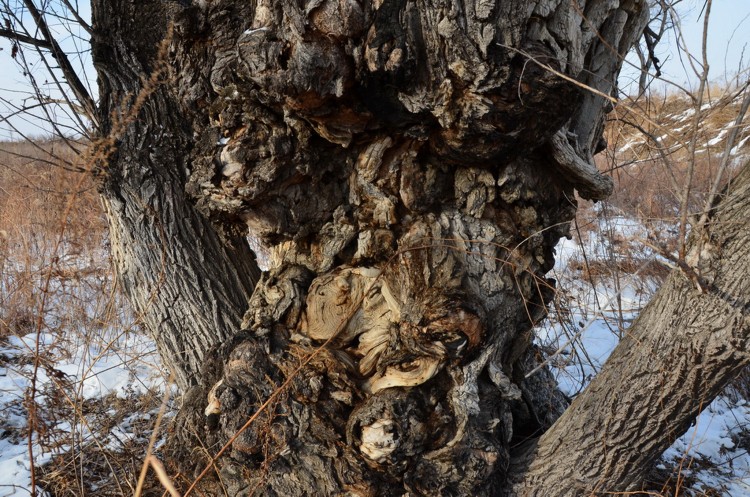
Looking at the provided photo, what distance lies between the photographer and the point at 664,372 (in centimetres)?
156

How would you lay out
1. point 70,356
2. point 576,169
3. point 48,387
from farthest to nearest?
point 48,387 < point 70,356 < point 576,169

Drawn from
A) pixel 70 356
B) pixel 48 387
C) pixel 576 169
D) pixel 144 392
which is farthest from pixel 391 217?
pixel 48 387

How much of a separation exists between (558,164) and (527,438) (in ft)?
4.03

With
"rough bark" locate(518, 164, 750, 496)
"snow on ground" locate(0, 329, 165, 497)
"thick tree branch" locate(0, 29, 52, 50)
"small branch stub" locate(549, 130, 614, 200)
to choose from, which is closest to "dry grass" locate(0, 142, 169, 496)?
"snow on ground" locate(0, 329, 165, 497)

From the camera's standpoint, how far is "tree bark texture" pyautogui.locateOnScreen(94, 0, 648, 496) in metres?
1.58

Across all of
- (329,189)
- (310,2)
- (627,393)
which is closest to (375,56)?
(310,2)

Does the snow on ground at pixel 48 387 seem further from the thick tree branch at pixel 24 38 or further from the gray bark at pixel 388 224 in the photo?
the thick tree branch at pixel 24 38

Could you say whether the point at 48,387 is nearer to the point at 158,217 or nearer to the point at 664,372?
the point at 158,217

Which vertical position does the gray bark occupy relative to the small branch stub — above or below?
below

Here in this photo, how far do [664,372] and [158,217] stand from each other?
2.20 metres

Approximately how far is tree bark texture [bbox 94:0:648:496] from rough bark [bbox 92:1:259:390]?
0.39 m

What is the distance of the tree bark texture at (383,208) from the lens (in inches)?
62.0

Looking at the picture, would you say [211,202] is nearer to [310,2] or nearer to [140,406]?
[310,2]

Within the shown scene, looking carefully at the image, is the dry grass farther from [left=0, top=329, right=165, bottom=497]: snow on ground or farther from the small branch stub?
the small branch stub
